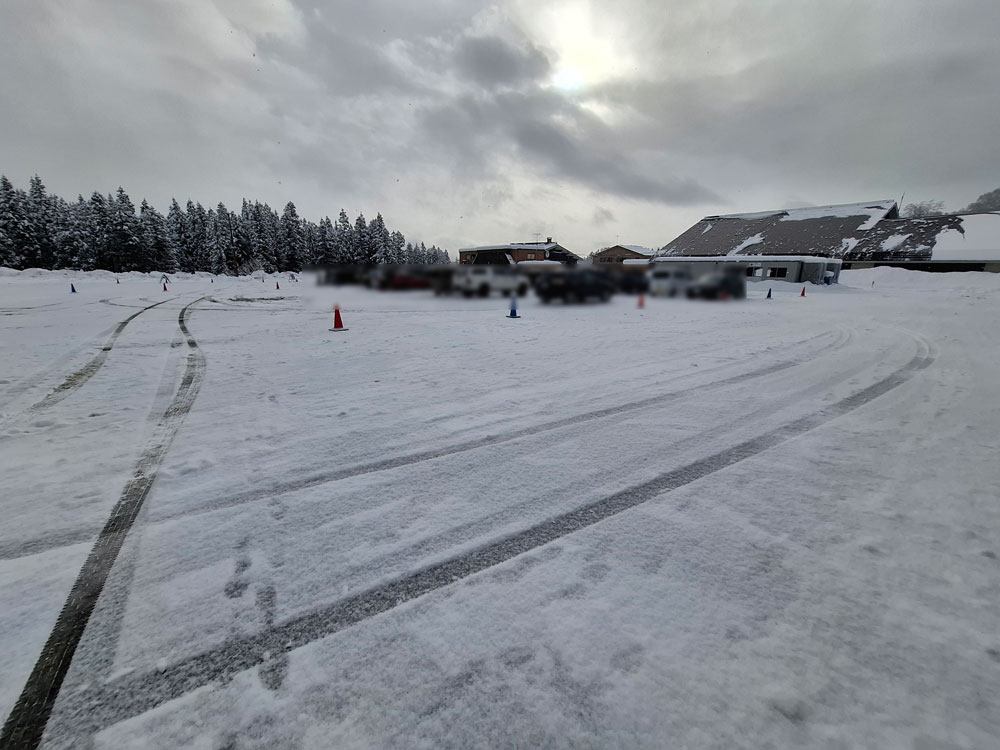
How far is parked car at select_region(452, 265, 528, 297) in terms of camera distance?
19.3 metres

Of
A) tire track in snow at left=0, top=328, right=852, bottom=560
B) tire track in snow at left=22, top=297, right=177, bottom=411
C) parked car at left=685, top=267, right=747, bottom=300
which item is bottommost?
tire track in snow at left=0, top=328, right=852, bottom=560

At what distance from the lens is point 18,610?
193 centimetres

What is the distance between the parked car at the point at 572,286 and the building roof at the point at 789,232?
3230 centimetres

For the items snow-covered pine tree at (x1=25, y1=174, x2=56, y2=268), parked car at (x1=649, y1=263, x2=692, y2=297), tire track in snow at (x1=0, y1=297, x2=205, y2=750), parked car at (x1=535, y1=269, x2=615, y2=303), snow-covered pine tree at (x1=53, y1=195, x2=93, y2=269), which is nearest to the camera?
tire track in snow at (x1=0, y1=297, x2=205, y2=750)

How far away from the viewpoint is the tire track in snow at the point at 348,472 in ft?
7.80

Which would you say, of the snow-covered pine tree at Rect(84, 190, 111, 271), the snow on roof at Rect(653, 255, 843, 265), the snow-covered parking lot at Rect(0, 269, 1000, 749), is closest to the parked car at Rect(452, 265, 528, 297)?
the snow-covered parking lot at Rect(0, 269, 1000, 749)

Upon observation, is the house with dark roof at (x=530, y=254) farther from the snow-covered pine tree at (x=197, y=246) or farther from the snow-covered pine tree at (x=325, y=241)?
the snow-covered pine tree at (x=197, y=246)

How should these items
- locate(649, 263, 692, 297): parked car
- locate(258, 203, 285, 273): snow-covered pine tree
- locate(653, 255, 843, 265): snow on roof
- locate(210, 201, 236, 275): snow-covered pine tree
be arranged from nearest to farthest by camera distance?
1. locate(649, 263, 692, 297): parked car
2. locate(653, 255, 843, 265): snow on roof
3. locate(210, 201, 236, 275): snow-covered pine tree
4. locate(258, 203, 285, 273): snow-covered pine tree

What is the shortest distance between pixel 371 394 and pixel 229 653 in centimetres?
358

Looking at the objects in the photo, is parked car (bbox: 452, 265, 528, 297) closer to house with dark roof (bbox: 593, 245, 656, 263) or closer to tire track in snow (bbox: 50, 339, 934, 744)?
tire track in snow (bbox: 50, 339, 934, 744)

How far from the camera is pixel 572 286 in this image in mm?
17141

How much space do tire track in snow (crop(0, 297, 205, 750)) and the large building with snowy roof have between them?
152 ft

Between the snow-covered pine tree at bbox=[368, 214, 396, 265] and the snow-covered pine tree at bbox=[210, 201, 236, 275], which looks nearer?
the snow-covered pine tree at bbox=[210, 201, 236, 275]

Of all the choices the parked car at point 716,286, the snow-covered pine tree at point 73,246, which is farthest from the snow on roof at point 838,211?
the snow-covered pine tree at point 73,246
